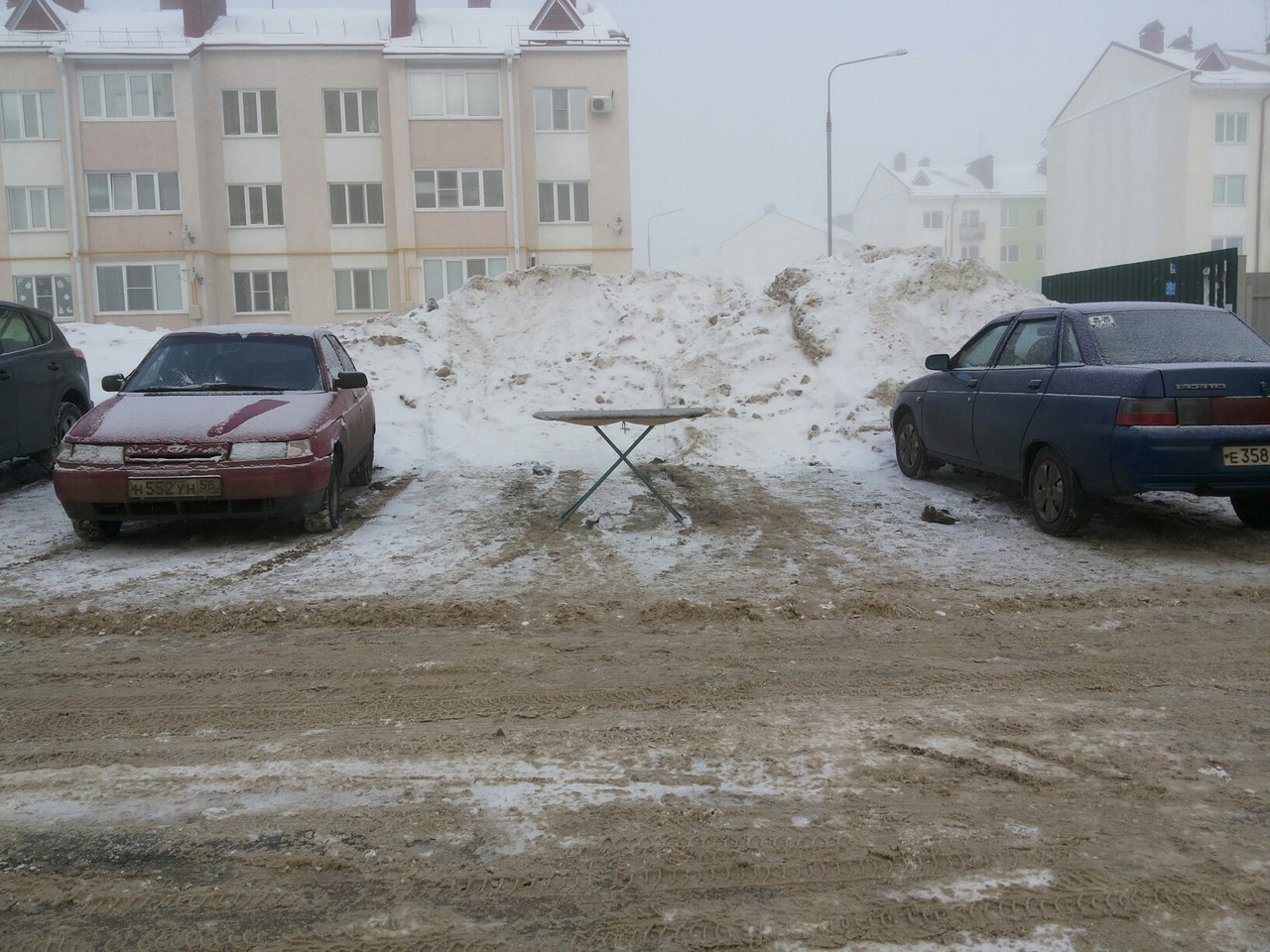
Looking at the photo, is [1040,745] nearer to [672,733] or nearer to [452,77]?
[672,733]

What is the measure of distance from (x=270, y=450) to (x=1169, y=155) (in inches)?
1715

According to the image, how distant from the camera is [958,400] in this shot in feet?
29.5

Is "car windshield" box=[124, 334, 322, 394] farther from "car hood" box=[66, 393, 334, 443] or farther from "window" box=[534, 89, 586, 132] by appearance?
"window" box=[534, 89, 586, 132]

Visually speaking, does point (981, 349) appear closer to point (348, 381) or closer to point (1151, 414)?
point (1151, 414)

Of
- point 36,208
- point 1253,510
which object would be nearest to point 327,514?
point 1253,510

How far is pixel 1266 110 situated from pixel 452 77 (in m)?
31.5

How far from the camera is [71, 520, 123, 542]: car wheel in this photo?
7.57 m

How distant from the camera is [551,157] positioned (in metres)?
32.2

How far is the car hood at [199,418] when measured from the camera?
288 inches

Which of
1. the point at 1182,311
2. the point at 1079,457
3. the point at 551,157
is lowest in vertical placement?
the point at 1079,457

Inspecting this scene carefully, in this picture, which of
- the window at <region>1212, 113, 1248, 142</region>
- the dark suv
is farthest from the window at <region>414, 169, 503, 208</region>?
the window at <region>1212, 113, 1248, 142</region>

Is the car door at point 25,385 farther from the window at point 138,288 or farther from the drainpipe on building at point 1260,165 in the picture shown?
the drainpipe on building at point 1260,165

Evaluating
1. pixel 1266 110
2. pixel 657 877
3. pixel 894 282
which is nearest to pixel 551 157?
pixel 894 282

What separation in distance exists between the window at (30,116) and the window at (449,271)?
11979mm
